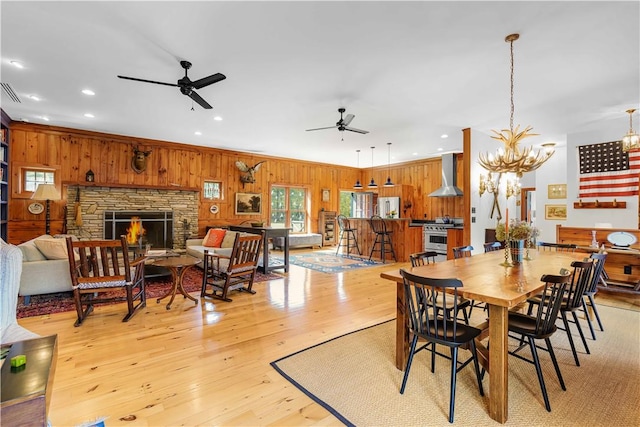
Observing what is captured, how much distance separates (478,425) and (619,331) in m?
2.66

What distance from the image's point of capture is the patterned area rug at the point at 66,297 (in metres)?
3.72

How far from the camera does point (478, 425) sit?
1.86 meters

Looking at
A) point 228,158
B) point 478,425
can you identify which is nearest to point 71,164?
point 228,158

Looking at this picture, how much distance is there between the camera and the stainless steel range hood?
26.5 feet

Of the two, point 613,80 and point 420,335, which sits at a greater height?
point 613,80

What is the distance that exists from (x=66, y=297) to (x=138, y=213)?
10.1 feet

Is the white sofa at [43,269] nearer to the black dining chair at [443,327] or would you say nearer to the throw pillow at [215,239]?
the throw pillow at [215,239]

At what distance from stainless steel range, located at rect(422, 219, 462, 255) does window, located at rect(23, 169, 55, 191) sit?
8.02 meters

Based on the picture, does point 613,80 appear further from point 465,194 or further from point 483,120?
point 465,194

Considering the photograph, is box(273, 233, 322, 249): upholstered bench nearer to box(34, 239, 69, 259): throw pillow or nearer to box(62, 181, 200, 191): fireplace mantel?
box(62, 181, 200, 191): fireplace mantel

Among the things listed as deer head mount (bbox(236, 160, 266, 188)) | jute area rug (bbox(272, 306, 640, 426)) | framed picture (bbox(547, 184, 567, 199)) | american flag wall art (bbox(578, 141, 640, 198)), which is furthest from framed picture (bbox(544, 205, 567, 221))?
deer head mount (bbox(236, 160, 266, 188))

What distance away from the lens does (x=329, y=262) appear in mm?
7266

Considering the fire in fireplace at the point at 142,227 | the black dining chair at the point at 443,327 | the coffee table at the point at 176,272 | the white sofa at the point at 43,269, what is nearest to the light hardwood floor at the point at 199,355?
the coffee table at the point at 176,272

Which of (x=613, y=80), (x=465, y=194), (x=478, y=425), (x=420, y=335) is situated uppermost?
(x=613, y=80)
